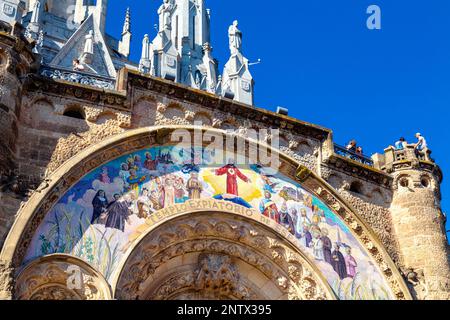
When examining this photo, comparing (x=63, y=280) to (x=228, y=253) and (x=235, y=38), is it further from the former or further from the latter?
(x=235, y=38)

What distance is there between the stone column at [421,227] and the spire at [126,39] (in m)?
26.6

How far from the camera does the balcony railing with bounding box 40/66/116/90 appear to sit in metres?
15.5

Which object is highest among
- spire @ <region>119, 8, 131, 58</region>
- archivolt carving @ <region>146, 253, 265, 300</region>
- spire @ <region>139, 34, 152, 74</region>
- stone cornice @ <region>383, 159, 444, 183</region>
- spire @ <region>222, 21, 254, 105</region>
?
spire @ <region>119, 8, 131, 58</region>

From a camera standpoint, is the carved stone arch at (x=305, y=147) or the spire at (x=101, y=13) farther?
the spire at (x=101, y=13)

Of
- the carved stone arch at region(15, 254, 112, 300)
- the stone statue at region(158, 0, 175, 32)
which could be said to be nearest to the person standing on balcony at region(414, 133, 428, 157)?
the carved stone arch at region(15, 254, 112, 300)

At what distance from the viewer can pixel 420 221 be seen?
56.9 feet

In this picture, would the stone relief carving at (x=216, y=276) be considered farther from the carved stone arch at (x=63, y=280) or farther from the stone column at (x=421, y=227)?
the stone column at (x=421, y=227)

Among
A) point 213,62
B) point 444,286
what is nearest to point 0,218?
point 444,286

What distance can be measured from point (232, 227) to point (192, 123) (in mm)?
2536

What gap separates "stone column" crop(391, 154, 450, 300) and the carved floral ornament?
55cm

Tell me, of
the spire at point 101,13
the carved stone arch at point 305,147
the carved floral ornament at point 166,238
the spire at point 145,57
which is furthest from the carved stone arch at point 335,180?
the spire at point 101,13

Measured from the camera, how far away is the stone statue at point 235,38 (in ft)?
112

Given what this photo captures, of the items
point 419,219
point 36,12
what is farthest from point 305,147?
point 36,12

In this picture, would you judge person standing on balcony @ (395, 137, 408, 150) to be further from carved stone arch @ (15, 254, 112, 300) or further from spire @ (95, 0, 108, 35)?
spire @ (95, 0, 108, 35)
